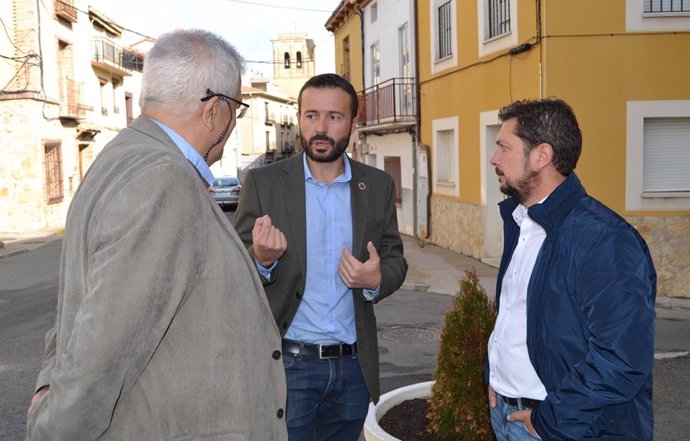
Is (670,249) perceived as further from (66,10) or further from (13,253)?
(66,10)

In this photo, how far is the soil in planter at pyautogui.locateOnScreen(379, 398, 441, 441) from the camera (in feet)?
14.3

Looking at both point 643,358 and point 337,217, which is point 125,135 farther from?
point 643,358

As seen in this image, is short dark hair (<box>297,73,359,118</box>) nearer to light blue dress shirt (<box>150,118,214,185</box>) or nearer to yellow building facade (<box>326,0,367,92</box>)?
light blue dress shirt (<box>150,118,214,185</box>)

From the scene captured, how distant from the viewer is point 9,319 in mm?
8906

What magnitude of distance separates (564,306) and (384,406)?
2556mm

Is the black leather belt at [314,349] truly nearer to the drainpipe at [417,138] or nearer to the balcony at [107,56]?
the drainpipe at [417,138]

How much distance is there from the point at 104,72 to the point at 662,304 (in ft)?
84.8

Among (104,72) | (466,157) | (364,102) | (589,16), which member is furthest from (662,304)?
(104,72)

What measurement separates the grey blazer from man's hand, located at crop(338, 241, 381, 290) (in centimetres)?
23

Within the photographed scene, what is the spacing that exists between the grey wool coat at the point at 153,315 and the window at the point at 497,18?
10.9 metres

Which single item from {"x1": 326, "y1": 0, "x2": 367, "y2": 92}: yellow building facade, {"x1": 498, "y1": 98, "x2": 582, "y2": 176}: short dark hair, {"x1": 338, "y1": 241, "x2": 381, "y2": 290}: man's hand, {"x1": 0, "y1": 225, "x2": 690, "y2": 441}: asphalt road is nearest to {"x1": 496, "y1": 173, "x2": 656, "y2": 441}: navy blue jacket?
{"x1": 498, "y1": 98, "x2": 582, "y2": 176}: short dark hair

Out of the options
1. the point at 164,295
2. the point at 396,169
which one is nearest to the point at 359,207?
the point at 164,295

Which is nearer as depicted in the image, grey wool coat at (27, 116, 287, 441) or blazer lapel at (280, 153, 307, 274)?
grey wool coat at (27, 116, 287, 441)

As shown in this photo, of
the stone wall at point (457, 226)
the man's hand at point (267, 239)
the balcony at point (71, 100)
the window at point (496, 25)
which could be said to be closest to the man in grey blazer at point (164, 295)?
the man's hand at point (267, 239)
